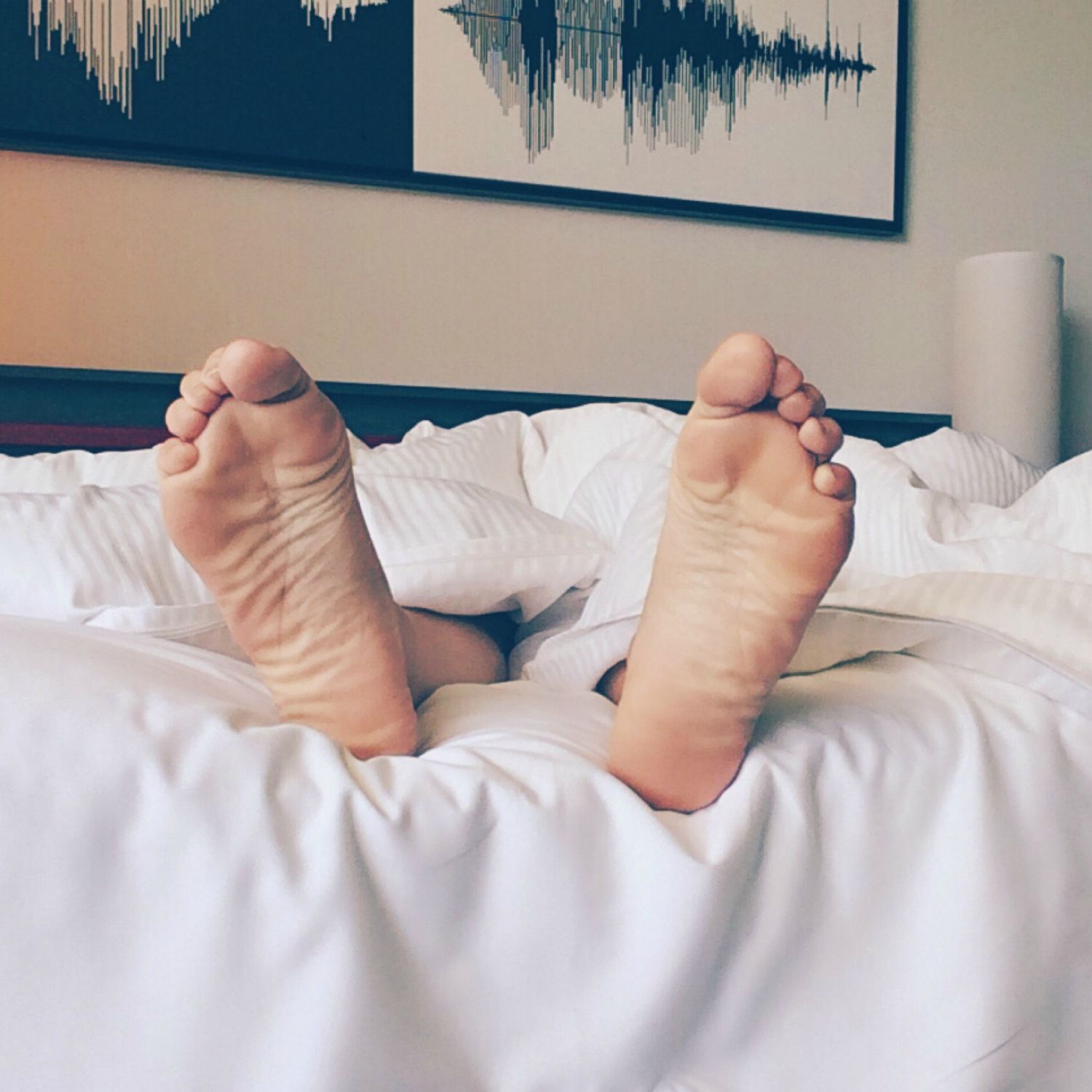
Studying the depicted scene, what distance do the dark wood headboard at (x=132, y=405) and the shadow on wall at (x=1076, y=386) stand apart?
3.06 ft

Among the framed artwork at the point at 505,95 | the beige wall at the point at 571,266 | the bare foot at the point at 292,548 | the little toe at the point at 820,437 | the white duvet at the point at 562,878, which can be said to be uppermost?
the framed artwork at the point at 505,95

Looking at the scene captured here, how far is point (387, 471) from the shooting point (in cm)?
110

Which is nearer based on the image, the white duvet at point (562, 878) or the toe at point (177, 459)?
the white duvet at point (562, 878)

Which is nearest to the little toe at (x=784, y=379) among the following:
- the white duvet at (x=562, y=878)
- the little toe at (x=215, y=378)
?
the white duvet at (x=562, y=878)

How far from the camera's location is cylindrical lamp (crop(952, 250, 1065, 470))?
1912 mm

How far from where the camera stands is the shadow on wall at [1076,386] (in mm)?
2283

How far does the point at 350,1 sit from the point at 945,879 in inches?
65.9

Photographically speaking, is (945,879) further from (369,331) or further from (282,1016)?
(369,331)

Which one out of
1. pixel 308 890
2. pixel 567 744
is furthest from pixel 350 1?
pixel 308 890

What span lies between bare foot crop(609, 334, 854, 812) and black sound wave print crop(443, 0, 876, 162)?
4.78 feet

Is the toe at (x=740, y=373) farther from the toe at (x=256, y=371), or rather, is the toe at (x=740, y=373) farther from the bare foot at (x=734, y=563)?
the toe at (x=256, y=371)

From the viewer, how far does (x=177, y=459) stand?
0.60 m

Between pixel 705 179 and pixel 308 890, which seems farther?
pixel 705 179

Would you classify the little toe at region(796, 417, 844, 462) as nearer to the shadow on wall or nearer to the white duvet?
the white duvet
